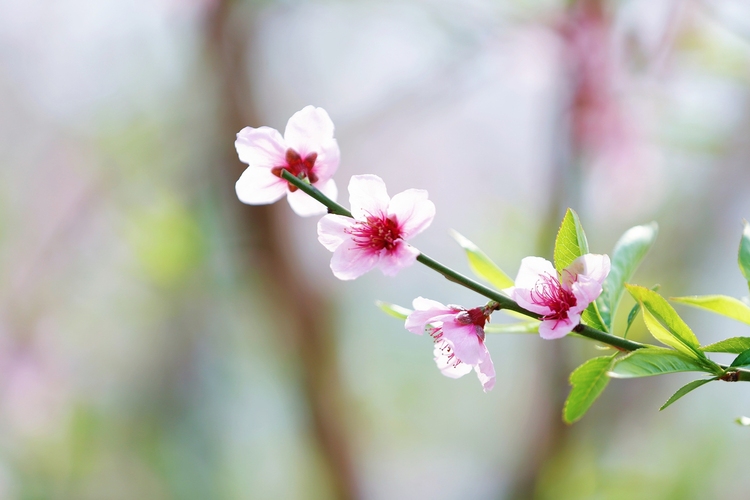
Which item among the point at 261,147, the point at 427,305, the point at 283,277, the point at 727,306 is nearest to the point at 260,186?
the point at 261,147

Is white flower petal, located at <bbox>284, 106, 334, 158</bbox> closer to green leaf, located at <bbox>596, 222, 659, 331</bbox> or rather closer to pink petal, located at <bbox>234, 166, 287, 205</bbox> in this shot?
pink petal, located at <bbox>234, 166, 287, 205</bbox>

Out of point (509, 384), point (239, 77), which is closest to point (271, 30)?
point (239, 77)

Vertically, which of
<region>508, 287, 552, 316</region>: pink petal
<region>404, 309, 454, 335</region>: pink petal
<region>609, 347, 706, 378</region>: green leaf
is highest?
<region>404, 309, 454, 335</region>: pink petal

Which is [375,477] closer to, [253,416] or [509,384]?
[509,384]

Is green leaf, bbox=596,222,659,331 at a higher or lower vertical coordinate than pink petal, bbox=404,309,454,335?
lower

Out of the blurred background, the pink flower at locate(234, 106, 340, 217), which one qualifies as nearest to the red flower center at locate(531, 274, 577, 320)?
the pink flower at locate(234, 106, 340, 217)

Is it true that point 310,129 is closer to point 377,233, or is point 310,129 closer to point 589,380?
point 377,233
